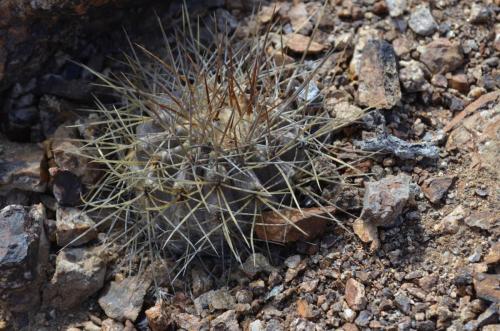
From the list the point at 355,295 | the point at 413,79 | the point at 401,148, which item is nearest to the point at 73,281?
the point at 355,295

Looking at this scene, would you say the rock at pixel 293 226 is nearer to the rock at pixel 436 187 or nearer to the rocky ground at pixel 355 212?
the rocky ground at pixel 355 212

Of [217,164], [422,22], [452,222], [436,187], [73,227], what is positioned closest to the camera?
[217,164]

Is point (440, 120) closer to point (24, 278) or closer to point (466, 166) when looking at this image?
point (466, 166)

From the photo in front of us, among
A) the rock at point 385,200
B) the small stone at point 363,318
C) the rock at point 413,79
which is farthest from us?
the rock at point 413,79

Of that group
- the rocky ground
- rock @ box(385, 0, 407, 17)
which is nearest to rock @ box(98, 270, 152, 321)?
the rocky ground

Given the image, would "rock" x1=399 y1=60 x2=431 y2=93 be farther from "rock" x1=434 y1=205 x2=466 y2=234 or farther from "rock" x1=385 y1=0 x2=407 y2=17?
"rock" x1=434 y1=205 x2=466 y2=234

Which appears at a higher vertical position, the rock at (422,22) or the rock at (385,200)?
the rock at (422,22)

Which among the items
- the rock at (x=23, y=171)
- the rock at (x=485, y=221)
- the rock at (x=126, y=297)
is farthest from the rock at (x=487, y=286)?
the rock at (x=23, y=171)

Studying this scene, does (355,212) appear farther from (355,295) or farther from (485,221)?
(485,221)
